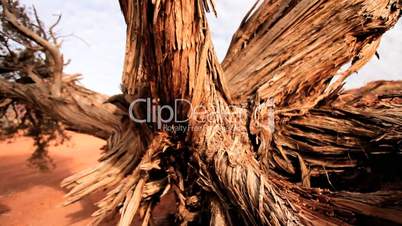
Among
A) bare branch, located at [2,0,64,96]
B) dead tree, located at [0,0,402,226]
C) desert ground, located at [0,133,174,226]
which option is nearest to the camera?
dead tree, located at [0,0,402,226]

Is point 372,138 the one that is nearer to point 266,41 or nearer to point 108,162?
point 266,41

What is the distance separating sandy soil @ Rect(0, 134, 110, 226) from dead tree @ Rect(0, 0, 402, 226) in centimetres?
88

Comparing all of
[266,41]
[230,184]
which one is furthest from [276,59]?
[230,184]

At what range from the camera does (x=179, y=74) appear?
243 centimetres

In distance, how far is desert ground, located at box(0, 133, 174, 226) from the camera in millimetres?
4445

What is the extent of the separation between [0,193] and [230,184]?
508 cm

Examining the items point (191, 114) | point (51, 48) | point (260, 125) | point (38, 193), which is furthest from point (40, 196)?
point (260, 125)

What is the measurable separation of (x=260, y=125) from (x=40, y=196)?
14.0 feet

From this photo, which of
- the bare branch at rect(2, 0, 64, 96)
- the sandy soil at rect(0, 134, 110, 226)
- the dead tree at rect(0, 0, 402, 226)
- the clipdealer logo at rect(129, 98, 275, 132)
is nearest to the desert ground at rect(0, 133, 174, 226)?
the sandy soil at rect(0, 134, 110, 226)

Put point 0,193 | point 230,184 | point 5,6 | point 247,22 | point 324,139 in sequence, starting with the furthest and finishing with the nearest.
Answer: point 0,193, point 5,6, point 247,22, point 324,139, point 230,184

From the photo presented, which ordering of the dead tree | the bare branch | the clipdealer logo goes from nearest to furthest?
the dead tree < the clipdealer logo < the bare branch

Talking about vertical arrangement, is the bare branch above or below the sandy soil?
above

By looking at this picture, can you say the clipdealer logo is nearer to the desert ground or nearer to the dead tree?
the dead tree

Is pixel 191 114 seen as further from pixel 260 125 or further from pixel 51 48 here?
pixel 51 48
